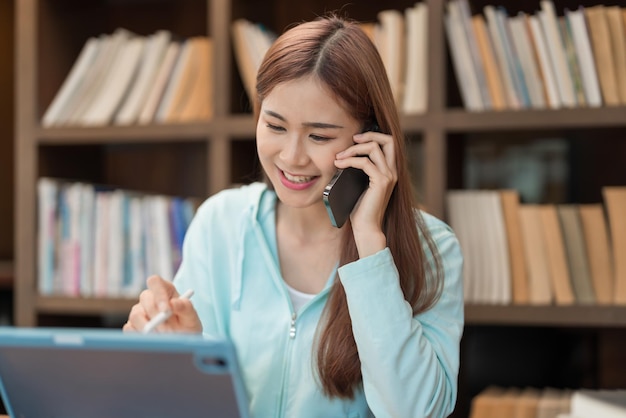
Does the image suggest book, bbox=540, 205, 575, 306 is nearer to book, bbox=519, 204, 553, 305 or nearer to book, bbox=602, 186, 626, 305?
book, bbox=519, 204, 553, 305

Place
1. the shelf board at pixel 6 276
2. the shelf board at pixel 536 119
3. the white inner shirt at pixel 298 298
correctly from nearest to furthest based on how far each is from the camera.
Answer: the white inner shirt at pixel 298 298 < the shelf board at pixel 536 119 < the shelf board at pixel 6 276

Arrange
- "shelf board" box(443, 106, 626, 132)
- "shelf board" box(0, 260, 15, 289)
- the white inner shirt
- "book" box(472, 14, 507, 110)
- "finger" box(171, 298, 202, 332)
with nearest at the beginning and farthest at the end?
"finger" box(171, 298, 202, 332)
the white inner shirt
"shelf board" box(443, 106, 626, 132)
"book" box(472, 14, 507, 110)
"shelf board" box(0, 260, 15, 289)

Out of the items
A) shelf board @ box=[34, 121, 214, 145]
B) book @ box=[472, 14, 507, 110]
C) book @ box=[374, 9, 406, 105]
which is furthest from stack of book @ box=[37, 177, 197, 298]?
book @ box=[472, 14, 507, 110]

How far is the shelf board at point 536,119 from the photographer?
81.4 inches

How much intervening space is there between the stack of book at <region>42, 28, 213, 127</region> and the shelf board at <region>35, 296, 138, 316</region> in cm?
53

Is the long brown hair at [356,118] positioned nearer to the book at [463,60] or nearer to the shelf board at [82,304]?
the book at [463,60]

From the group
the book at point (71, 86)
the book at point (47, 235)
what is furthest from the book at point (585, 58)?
the book at point (47, 235)

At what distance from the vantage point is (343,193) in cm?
144

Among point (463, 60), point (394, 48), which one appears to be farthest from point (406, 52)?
point (463, 60)

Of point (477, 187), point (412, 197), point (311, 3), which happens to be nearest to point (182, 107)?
point (311, 3)

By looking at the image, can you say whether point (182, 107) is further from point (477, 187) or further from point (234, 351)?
point (234, 351)

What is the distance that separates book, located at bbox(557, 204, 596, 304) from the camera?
2.13 m

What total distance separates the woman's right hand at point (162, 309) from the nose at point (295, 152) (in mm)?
316

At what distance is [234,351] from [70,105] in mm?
1871
